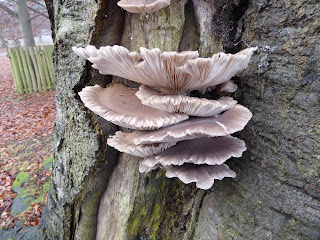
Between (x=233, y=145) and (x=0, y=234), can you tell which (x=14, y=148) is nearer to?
(x=0, y=234)

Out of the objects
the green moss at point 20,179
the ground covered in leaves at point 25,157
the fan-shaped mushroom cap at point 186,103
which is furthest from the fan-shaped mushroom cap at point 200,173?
the green moss at point 20,179

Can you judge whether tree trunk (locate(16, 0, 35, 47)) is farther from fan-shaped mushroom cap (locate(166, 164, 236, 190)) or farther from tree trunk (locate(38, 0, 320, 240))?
fan-shaped mushroom cap (locate(166, 164, 236, 190))

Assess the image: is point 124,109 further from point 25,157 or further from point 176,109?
point 25,157

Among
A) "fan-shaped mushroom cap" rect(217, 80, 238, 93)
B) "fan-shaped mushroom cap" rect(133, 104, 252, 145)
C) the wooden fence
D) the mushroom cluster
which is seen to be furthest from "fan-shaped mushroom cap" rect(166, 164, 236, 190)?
the wooden fence

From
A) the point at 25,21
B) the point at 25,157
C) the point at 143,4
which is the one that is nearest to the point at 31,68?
the point at 25,21

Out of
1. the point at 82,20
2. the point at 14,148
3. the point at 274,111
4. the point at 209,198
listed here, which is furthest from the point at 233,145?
the point at 14,148
